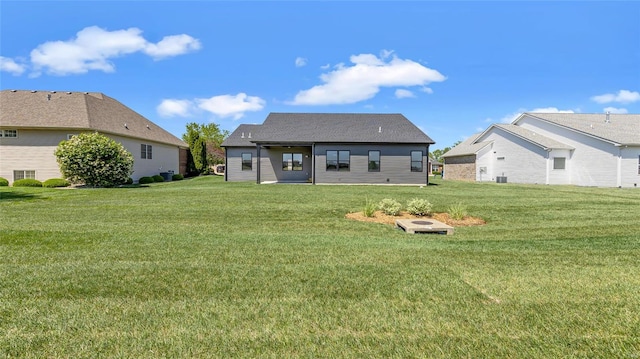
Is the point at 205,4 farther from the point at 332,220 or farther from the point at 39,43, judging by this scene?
the point at 39,43

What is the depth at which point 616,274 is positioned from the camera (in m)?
4.17

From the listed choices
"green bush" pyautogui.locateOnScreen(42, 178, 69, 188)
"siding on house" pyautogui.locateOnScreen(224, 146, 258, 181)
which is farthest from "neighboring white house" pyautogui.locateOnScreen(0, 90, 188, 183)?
"siding on house" pyautogui.locateOnScreen(224, 146, 258, 181)

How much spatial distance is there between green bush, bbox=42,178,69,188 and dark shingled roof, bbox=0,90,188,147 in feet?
11.2

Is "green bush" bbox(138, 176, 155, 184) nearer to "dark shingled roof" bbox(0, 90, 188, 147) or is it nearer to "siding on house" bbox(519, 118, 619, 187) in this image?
"dark shingled roof" bbox(0, 90, 188, 147)

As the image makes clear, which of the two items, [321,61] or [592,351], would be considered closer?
[592,351]

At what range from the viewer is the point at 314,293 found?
3.53 meters

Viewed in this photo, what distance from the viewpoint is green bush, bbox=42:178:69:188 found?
19688 mm

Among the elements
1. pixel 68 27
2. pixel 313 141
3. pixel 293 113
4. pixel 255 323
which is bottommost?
pixel 255 323

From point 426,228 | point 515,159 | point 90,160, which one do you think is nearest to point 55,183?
point 90,160

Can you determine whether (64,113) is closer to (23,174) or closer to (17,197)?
(23,174)

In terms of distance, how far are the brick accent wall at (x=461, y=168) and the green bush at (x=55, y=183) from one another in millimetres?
32666

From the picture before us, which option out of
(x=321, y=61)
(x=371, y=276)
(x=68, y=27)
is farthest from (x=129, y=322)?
(x=321, y=61)

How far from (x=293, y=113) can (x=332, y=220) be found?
20486 millimetres

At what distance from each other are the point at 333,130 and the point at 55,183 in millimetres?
18418
